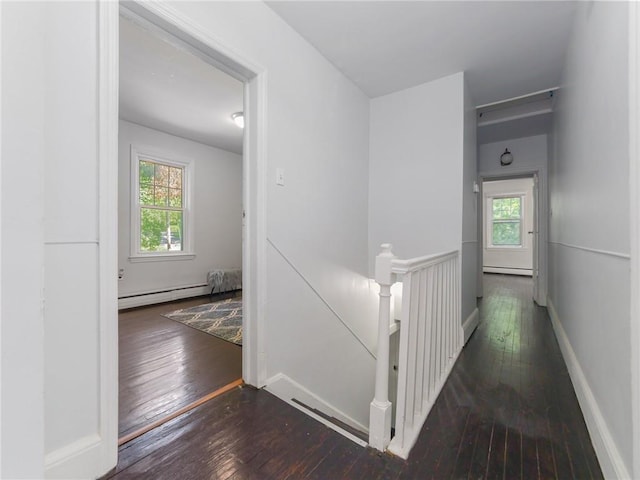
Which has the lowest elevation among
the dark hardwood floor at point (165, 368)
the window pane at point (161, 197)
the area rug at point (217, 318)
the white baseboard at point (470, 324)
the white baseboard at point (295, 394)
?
the white baseboard at point (295, 394)

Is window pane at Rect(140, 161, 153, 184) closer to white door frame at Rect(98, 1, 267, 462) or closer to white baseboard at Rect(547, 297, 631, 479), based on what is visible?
white door frame at Rect(98, 1, 267, 462)

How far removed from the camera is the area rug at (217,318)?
288cm

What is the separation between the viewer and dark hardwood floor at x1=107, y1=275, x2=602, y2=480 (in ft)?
3.92

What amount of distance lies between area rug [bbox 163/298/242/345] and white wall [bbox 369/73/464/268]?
67.2 inches

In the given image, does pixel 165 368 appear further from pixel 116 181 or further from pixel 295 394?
A: pixel 116 181

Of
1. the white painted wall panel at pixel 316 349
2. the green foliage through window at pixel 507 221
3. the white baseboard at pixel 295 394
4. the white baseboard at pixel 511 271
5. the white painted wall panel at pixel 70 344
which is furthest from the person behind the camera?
the green foliage through window at pixel 507 221

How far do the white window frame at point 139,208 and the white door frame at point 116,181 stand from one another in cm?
287

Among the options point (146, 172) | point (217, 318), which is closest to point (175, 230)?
point (146, 172)

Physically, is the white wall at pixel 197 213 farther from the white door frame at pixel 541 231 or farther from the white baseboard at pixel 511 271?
the white baseboard at pixel 511 271

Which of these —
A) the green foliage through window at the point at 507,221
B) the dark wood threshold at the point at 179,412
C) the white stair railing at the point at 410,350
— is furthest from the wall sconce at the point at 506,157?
the dark wood threshold at the point at 179,412

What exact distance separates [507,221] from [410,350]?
287 inches

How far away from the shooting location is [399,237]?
2.96 meters

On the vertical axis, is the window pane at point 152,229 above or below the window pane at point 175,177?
below

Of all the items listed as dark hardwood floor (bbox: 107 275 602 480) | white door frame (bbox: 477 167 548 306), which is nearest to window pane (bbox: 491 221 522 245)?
white door frame (bbox: 477 167 548 306)
